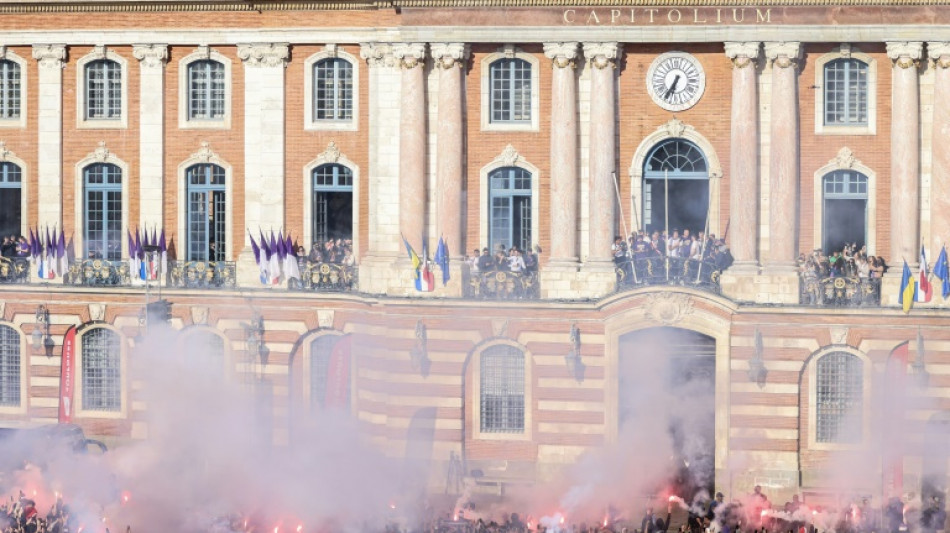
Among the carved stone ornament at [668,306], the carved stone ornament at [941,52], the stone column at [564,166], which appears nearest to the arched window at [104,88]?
the stone column at [564,166]

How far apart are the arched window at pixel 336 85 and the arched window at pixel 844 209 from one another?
662 inches

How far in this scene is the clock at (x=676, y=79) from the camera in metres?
80.4

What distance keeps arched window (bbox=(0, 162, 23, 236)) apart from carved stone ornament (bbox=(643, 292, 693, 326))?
2393cm

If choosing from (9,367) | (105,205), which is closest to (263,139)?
(105,205)

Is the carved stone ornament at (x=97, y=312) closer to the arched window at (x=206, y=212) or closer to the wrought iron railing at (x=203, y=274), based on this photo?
the wrought iron railing at (x=203, y=274)

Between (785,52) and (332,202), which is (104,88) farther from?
(785,52)

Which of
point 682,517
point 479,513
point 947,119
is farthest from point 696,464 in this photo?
point 947,119

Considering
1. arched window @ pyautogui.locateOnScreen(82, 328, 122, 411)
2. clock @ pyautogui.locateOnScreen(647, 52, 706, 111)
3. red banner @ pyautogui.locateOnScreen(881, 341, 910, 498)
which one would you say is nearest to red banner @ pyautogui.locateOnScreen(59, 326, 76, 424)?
arched window @ pyautogui.locateOnScreen(82, 328, 122, 411)

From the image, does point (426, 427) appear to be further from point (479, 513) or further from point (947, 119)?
point (947, 119)

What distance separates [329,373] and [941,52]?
77.5ft

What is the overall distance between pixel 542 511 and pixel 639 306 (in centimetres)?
833

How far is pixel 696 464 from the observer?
79188mm

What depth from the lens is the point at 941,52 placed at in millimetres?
78438

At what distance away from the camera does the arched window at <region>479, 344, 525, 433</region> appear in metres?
80.6
